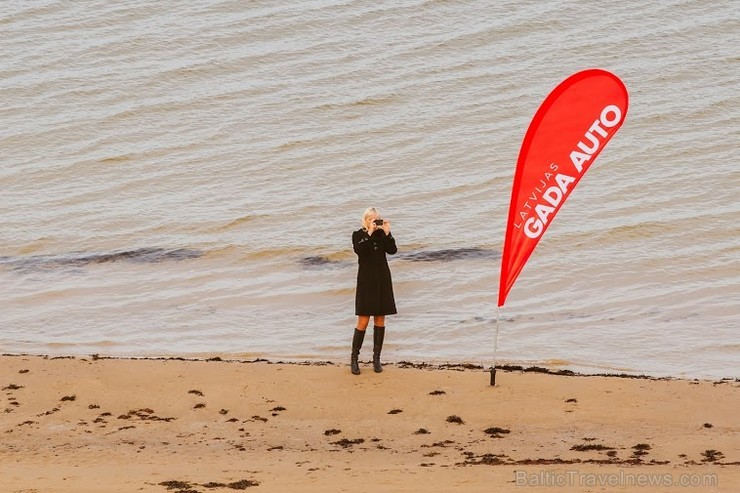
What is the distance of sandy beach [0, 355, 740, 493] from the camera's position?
7.43 meters

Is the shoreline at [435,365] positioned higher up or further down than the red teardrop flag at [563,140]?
further down

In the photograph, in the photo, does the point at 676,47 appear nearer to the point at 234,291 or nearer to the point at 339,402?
the point at 234,291

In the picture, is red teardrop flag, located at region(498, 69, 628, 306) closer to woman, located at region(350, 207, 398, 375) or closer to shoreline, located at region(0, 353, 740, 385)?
woman, located at region(350, 207, 398, 375)

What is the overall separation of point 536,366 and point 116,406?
3.82 meters

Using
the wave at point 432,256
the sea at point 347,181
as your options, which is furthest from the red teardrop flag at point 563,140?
the wave at point 432,256

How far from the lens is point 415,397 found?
9.33 m

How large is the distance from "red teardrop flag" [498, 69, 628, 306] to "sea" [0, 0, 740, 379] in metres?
1.42

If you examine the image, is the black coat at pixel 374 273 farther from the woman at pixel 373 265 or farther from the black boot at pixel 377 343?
the black boot at pixel 377 343

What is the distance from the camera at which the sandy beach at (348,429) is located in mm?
7434

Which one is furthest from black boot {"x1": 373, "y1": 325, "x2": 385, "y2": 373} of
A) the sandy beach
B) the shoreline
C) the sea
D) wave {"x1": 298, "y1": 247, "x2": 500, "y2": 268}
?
wave {"x1": 298, "y1": 247, "x2": 500, "y2": 268}

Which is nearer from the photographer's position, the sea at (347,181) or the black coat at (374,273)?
the black coat at (374,273)

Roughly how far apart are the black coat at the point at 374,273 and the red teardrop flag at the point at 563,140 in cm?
103

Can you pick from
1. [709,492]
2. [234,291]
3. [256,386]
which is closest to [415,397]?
[256,386]

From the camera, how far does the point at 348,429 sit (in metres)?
8.77
